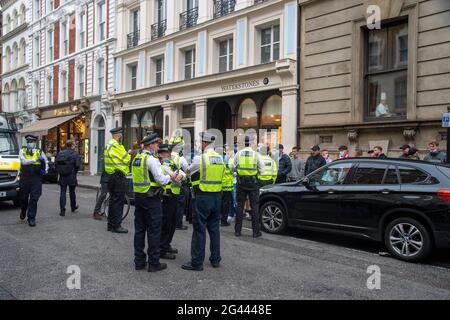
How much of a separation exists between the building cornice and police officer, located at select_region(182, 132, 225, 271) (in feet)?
36.8

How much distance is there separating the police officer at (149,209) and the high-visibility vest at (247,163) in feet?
8.58

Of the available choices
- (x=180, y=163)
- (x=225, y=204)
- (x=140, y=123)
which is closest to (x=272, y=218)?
(x=225, y=204)

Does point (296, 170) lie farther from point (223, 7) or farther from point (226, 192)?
point (223, 7)

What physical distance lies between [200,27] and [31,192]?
1211 cm

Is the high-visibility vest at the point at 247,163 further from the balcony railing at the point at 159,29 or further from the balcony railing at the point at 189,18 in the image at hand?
the balcony railing at the point at 159,29

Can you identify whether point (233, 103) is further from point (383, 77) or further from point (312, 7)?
point (383, 77)

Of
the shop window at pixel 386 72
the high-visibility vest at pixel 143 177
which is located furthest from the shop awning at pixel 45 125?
the high-visibility vest at pixel 143 177

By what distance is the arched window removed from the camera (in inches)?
664

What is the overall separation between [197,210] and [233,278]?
1057mm

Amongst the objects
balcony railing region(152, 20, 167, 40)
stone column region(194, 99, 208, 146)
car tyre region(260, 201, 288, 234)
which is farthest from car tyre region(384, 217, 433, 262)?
balcony railing region(152, 20, 167, 40)

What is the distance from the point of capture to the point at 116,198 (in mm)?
8453

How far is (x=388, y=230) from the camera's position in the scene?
6.78 meters

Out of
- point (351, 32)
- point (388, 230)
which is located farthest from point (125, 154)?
point (351, 32)

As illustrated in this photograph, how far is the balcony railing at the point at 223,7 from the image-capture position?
58.3ft
